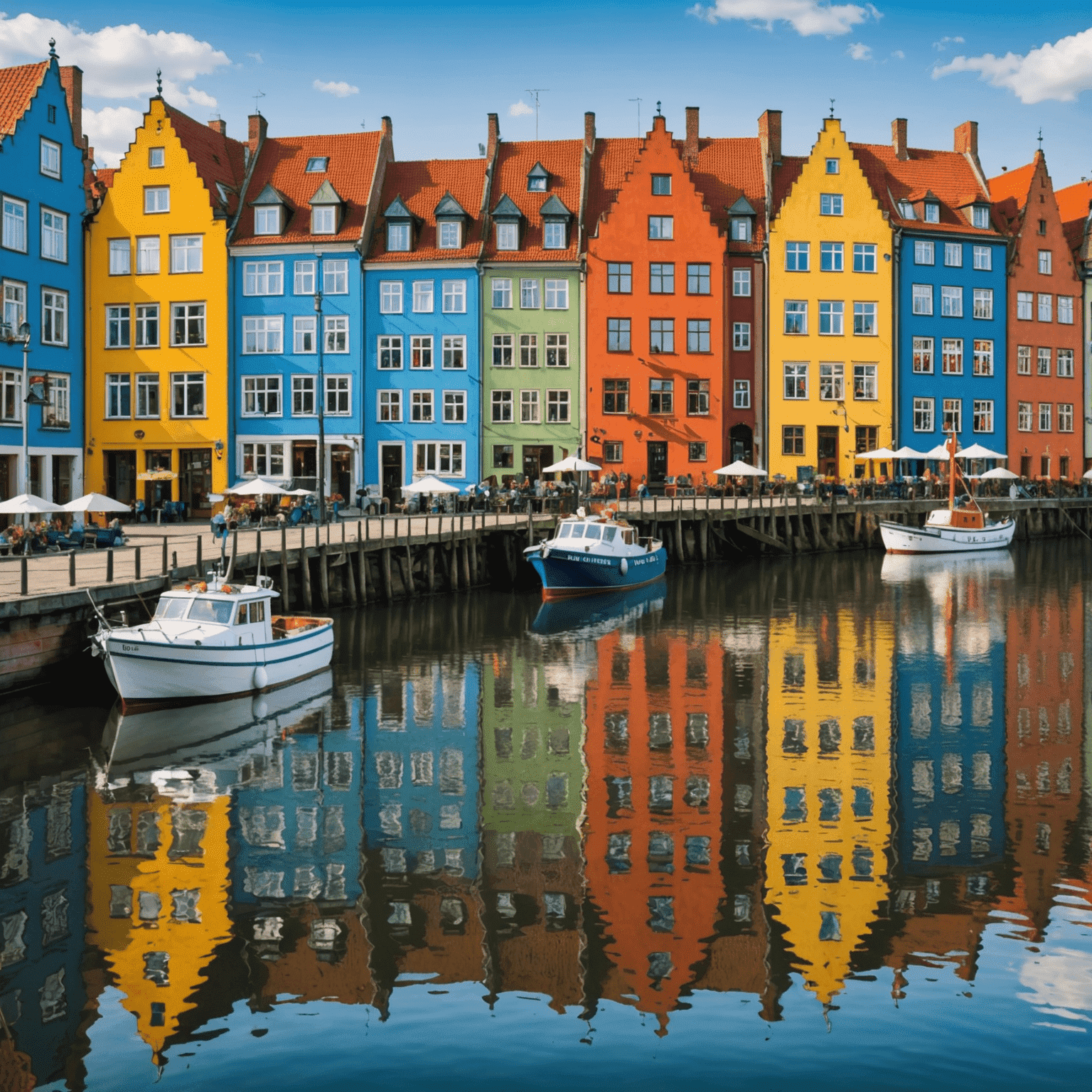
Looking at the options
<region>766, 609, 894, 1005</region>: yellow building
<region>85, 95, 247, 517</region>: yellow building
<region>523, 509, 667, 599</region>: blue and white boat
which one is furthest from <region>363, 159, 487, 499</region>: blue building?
<region>766, 609, 894, 1005</region>: yellow building

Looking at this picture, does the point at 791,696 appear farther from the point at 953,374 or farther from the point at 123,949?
the point at 953,374

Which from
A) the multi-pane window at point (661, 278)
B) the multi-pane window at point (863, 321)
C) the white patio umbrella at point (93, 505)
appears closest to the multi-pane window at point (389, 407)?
the multi-pane window at point (661, 278)

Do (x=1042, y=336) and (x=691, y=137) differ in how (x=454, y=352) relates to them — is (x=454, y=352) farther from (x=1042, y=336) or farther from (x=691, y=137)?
(x=1042, y=336)

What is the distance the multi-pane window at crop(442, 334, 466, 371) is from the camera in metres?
56.9

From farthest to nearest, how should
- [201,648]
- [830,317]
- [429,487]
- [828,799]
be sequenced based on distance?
[830,317]
[429,487]
[201,648]
[828,799]

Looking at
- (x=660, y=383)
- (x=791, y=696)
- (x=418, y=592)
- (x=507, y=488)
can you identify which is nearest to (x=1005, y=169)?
(x=660, y=383)

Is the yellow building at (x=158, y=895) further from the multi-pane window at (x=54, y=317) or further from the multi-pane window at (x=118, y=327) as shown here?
the multi-pane window at (x=118, y=327)

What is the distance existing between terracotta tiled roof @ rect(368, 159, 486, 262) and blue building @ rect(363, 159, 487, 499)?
0.28 feet

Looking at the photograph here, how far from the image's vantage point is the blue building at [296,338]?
5562 centimetres

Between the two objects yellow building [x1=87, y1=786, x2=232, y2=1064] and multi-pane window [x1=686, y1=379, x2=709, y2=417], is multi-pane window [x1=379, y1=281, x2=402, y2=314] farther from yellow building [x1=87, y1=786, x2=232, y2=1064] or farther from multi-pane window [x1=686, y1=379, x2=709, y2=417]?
yellow building [x1=87, y1=786, x2=232, y2=1064]

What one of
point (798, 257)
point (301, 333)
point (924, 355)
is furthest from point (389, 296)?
point (924, 355)

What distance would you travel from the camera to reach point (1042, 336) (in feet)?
220

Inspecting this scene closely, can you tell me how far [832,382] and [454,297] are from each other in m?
18.7

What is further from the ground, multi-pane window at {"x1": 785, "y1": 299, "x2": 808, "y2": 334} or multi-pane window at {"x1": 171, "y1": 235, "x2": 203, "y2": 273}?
multi-pane window at {"x1": 171, "y1": 235, "x2": 203, "y2": 273}
